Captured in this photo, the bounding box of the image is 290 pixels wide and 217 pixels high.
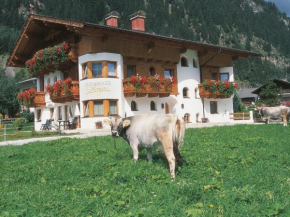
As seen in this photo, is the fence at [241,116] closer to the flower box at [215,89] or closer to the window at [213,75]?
the flower box at [215,89]

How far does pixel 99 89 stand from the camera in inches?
957

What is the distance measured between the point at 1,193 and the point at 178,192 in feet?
10.7

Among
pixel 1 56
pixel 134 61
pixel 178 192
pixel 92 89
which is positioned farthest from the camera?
pixel 1 56

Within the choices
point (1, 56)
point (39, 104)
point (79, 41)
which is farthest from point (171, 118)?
point (1, 56)

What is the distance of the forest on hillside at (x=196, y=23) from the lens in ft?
424

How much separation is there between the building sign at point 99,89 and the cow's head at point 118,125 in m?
16.6

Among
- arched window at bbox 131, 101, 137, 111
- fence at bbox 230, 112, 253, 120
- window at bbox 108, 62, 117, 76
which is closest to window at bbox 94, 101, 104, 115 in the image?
window at bbox 108, 62, 117, 76

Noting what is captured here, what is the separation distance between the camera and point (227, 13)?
625 feet

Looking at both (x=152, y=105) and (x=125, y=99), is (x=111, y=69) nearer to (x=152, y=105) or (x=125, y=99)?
(x=125, y=99)

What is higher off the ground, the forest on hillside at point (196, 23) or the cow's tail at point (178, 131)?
the forest on hillside at point (196, 23)

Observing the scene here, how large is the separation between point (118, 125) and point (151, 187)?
2.51 meters

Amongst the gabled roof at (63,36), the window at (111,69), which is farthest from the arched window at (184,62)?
the window at (111,69)

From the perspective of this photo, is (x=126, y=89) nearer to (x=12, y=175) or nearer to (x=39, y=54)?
(x=39, y=54)

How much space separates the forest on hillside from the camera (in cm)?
12938
